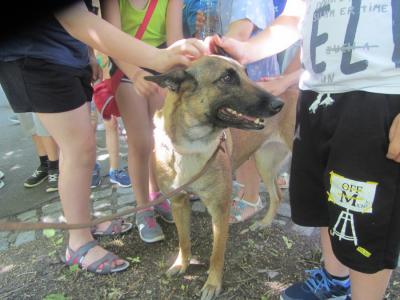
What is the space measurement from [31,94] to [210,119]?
1147mm

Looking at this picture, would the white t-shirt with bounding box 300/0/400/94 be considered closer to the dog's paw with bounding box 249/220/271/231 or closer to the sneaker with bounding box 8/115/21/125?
the dog's paw with bounding box 249/220/271/231

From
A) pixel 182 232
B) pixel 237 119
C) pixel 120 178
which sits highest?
pixel 237 119

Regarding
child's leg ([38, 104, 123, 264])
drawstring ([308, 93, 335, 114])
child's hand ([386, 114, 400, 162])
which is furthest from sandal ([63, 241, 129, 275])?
child's hand ([386, 114, 400, 162])

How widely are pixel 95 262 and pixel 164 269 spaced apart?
1.70ft

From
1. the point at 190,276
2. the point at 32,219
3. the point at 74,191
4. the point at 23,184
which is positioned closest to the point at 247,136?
the point at 190,276

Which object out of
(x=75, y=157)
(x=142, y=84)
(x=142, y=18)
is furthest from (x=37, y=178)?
(x=142, y=84)

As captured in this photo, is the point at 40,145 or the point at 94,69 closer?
the point at 94,69

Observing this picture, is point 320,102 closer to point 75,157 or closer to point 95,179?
point 75,157

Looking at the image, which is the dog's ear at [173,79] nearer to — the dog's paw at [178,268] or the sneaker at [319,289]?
the dog's paw at [178,268]

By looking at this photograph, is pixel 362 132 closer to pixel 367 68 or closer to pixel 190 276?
pixel 367 68

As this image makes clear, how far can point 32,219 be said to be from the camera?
3824 millimetres

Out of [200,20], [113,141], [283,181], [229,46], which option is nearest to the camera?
[229,46]

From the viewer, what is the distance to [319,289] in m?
2.41

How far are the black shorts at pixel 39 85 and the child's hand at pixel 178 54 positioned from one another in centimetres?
66
